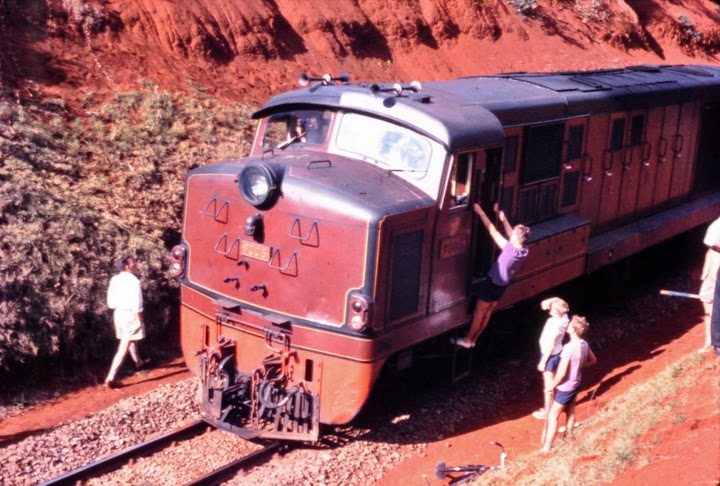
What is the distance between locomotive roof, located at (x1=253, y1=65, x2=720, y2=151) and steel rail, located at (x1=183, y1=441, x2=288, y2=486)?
3.36 m

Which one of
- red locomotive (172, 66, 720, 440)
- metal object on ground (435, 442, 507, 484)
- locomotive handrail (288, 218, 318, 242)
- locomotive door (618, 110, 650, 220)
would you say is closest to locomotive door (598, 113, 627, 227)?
locomotive door (618, 110, 650, 220)

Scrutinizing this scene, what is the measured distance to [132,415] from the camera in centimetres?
809

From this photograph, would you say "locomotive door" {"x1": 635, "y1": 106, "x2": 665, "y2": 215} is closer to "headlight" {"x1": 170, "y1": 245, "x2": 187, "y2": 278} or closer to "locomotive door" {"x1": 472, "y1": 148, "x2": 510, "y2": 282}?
"locomotive door" {"x1": 472, "y1": 148, "x2": 510, "y2": 282}

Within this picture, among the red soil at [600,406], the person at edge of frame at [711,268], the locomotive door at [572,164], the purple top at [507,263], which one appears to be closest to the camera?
the red soil at [600,406]

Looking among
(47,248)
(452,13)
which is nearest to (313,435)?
(47,248)

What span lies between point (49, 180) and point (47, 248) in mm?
1566

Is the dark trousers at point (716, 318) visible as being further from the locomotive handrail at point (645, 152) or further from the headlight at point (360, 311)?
the locomotive handrail at point (645, 152)

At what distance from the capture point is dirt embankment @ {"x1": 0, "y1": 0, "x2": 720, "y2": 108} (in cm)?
1411

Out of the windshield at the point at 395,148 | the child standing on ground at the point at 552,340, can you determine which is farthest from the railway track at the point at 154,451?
the windshield at the point at 395,148

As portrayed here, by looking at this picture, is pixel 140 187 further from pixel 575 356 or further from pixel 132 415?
pixel 575 356

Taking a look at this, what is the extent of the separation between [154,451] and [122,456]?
13.8 inches

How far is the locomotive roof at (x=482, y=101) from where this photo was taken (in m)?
7.65

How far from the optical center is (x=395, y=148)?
779cm

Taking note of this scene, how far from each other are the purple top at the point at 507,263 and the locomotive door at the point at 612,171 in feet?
12.3
